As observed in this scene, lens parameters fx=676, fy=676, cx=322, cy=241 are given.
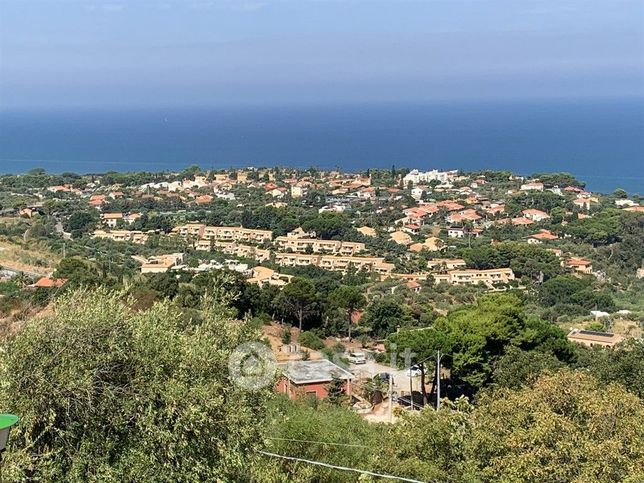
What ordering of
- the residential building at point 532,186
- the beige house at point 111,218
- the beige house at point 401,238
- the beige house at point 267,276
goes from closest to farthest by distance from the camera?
1. the beige house at point 267,276
2. the beige house at point 401,238
3. the beige house at point 111,218
4. the residential building at point 532,186

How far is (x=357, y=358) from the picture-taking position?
655 inches

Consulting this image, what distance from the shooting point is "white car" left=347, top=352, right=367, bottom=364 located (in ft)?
54.0

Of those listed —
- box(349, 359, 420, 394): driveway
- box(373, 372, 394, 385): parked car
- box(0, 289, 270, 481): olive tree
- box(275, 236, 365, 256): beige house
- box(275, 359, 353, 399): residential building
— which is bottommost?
box(275, 236, 365, 256): beige house

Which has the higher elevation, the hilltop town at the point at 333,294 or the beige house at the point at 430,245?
the hilltop town at the point at 333,294

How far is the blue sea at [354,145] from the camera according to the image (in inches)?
3105

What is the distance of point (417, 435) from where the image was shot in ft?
22.0

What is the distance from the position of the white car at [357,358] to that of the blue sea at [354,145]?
52391 millimetres

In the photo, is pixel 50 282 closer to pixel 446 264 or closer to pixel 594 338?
pixel 594 338

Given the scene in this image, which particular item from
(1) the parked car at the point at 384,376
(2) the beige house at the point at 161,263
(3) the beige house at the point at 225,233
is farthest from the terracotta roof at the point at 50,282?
(3) the beige house at the point at 225,233

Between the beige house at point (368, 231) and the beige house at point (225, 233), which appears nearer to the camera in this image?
the beige house at point (225, 233)

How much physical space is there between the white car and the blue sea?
5239 centimetres

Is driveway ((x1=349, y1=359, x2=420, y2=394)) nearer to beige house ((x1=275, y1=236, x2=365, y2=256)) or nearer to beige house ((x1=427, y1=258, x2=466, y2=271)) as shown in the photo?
beige house ((x1=427, y1=258, x2=466, y2=271))

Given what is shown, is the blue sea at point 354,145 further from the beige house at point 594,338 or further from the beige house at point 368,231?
the beige house at point 594,338

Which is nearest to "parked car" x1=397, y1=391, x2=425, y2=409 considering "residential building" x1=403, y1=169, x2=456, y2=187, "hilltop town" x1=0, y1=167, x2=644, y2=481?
"hilltop town" x1=0, y1=167, x2=644, y2=481
